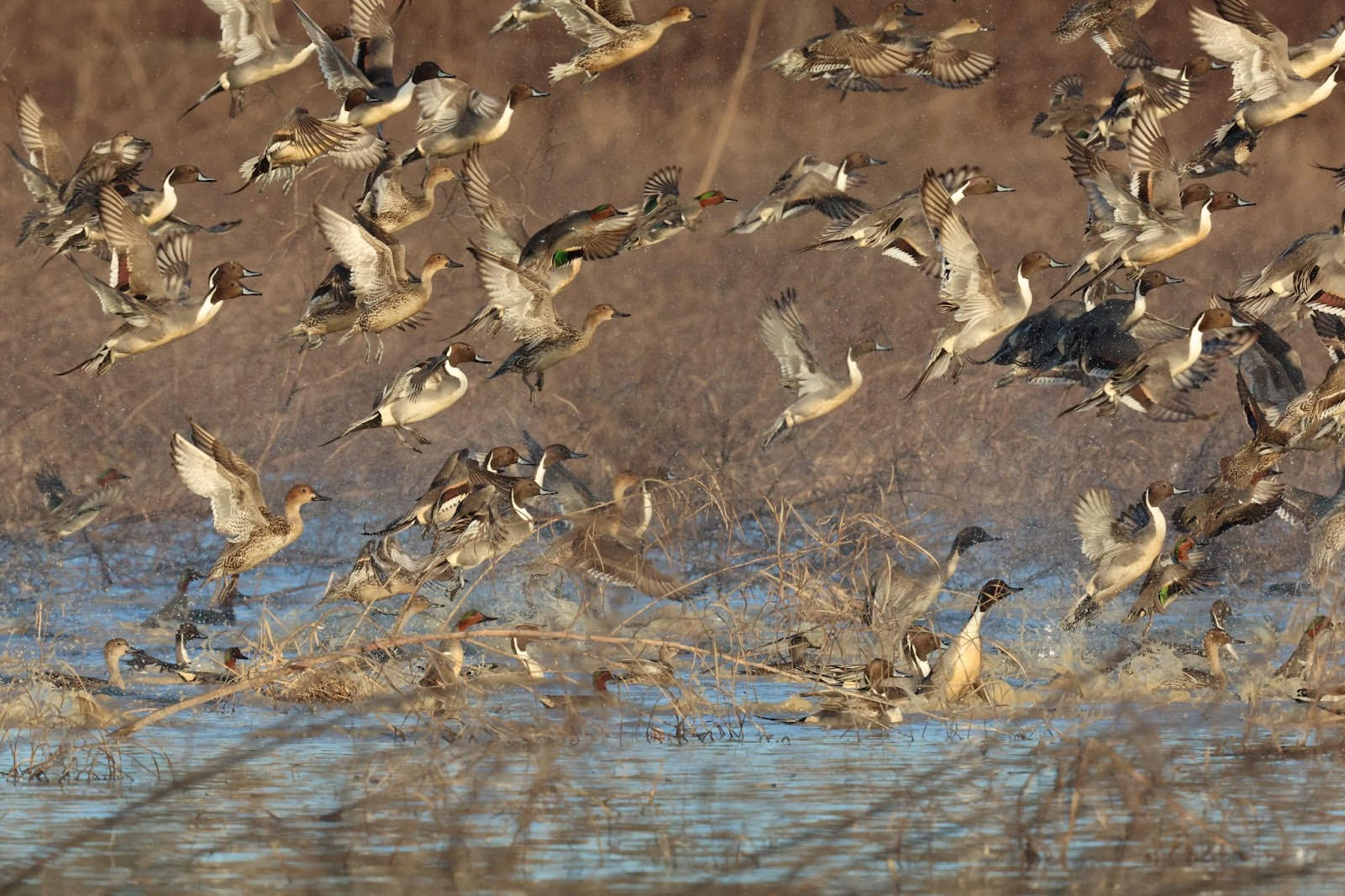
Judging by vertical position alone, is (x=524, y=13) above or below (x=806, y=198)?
above

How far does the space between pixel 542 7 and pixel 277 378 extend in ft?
21.2

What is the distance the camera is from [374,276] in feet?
34.5

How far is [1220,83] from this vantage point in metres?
20.0

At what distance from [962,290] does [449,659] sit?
3.15m

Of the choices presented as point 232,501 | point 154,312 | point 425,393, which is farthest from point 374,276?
point 232,501

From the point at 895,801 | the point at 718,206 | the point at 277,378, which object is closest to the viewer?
the point at 895,801

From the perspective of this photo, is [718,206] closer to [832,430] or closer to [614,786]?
[832,430]

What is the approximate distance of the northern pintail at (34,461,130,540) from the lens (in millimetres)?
13016

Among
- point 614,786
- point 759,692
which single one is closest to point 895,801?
point 614,786

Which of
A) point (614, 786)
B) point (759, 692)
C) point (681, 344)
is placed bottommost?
point (681, 344)

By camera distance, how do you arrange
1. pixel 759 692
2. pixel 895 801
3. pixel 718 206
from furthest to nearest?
1. pixel 718 206
2. pixel 759 692
3. pixel 895 801

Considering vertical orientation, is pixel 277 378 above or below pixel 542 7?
below

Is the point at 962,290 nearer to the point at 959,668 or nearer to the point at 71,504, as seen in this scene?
the point at 959,668

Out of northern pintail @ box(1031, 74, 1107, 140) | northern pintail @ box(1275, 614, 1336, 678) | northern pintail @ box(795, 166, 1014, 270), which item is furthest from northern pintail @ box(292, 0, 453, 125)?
northern pintail @ box(1275, 614, 1336, 678)
